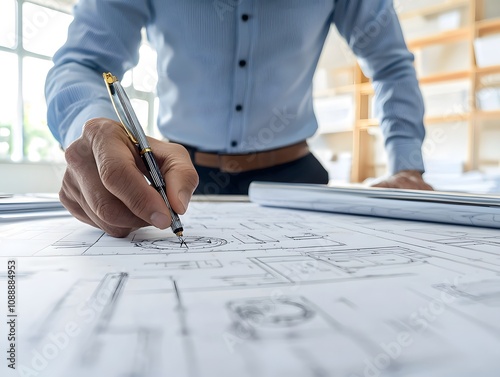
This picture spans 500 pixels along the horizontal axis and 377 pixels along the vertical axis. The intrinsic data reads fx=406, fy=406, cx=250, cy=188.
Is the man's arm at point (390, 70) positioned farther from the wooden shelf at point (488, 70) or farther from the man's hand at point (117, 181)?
the wooden shelf at point (488, 70)

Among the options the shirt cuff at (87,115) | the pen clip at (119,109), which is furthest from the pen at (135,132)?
the shirt cuff at (87,115)

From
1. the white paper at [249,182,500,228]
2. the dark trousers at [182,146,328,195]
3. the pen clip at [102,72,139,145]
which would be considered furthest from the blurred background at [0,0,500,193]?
the pen clip at [102,72,139,145]

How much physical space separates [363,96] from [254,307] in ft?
10.0

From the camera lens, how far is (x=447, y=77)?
101 inches

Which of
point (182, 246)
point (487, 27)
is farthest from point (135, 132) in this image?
point (487, 27)

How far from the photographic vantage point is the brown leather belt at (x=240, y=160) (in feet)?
3.11

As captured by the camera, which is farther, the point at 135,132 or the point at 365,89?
the point at 365,89

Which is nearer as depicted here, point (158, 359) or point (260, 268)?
point (158, 359)

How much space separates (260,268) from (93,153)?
0.69 feet

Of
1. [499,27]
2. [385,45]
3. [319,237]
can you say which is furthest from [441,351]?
[499,27]

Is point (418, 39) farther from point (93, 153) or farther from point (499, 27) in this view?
point (93, 153)

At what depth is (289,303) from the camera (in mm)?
200

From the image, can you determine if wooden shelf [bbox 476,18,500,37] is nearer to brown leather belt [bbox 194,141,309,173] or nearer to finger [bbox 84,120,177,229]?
brown leather belt [bbox 194,141,309,173]

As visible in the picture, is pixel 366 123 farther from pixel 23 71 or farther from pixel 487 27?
pixel 23 71
